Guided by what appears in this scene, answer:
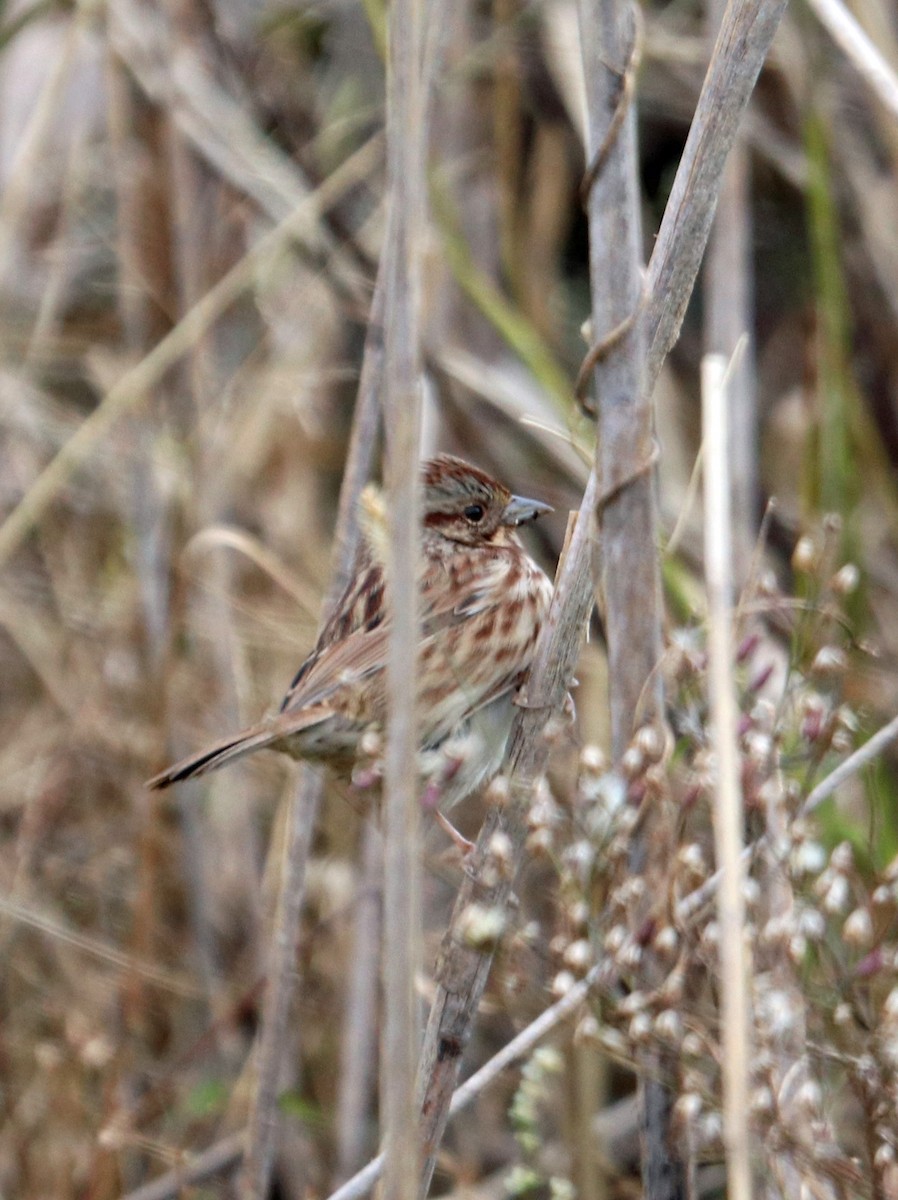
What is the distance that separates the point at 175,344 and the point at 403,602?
6.41 feet

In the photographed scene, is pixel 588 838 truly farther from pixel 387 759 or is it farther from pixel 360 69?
pixel 360 69

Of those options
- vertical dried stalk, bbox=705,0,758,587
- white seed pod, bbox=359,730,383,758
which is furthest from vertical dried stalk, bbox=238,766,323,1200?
vertical dried stalk, bbox=705,0,758,587

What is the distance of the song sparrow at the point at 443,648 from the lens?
2.26 m

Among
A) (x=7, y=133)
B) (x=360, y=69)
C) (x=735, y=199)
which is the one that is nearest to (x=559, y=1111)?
(x=735, y=199)

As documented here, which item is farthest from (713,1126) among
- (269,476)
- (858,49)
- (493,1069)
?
(269,476)

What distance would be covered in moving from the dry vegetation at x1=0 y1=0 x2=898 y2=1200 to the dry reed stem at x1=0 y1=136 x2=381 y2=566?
1 centimetres

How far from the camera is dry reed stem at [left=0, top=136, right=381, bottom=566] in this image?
3166 millimetres

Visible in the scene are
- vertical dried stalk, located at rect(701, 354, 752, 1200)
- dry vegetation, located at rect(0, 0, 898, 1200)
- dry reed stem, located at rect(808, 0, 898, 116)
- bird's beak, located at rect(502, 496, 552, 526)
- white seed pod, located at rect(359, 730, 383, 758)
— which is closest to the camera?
vertical dried stalk, located at rect(701, 354, 752, 1200)

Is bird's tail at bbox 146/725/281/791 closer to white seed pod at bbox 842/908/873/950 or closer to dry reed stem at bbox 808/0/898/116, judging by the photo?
white seed pod at bbox 842/908/873/950

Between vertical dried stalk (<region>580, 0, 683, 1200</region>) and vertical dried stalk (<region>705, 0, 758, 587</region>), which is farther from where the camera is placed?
vertical dried stalk (<region>705, 0, 758, 587</region>)

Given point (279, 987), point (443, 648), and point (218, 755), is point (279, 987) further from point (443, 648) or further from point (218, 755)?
point (443, 648)

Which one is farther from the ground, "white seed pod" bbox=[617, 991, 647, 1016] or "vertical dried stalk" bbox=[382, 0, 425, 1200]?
"vertical dried stalk" bbox=[382, 0, 425, 1200]

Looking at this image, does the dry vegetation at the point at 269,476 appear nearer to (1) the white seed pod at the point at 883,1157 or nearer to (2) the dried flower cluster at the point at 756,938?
(2) the dried flower cluster at the point at 756,938

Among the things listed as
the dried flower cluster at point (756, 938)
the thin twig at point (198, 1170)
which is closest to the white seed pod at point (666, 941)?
the dried flower cluster at point (756, 938)
